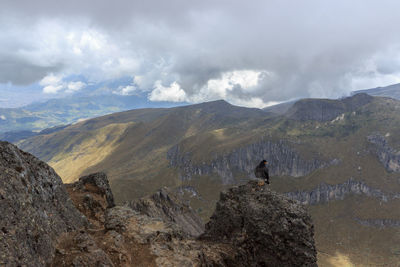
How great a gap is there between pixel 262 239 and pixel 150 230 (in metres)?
10.7

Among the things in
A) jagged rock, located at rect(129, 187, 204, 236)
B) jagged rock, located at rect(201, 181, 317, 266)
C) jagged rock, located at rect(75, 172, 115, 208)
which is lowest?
jagged rock, located at rect(129, 187, 204, 236)

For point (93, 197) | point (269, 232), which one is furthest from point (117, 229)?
point (269, 232)

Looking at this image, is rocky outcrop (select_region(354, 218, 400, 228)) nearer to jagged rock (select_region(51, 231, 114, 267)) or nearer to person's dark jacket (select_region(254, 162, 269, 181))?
person's dark jacket (select_region(254, 162, 269, 181))

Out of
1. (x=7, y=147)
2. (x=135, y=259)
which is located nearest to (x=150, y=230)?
(x=135, y=259)

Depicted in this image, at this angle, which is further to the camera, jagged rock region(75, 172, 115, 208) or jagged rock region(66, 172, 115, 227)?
jagged rock region(75, 172, 115, 208)

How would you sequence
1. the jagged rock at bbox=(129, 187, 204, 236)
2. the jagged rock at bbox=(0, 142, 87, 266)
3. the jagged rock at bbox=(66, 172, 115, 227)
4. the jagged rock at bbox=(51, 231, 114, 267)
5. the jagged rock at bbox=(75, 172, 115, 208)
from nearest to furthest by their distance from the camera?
1. the jagged rock at bbox=(0, 142, 87, 266)
2. the jagged rock at bbox=(51, 231, 114, 267)
3. the jagged rock at bbox=(66, 172, 115, 227)
4. the jagged rock at bbox=(75, 172, 115, 208)
5. the jagged rock at bbox=(129, 187, 204, 236)

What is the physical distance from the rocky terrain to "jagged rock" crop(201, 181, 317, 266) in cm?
9

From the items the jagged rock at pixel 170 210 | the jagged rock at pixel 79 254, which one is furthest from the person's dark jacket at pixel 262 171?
the jagged rock at pixel 170 210

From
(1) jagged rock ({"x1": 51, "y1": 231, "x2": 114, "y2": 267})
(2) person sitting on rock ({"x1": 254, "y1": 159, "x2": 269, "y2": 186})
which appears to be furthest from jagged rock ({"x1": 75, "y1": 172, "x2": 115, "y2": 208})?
(2) person sitting on rock ({"x1": 254, "y1": 159, "x2": 269, "y2": 186})

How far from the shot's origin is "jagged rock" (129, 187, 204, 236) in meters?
62.5

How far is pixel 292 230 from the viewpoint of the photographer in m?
21.0

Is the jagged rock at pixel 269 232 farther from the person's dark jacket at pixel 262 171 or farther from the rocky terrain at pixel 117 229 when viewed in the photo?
the person's dark jacket at pixel 262 171

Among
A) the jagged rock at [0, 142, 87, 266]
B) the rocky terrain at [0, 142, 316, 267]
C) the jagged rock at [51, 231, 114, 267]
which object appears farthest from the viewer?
the jagged rock at [51, 231, 114, 267]

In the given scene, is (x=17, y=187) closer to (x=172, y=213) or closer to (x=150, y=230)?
(x=150, y=230)
